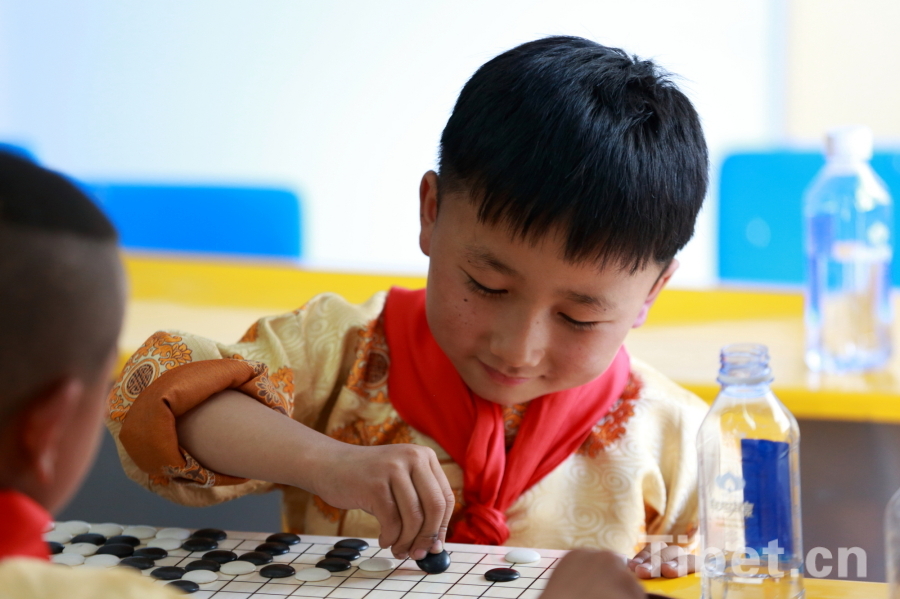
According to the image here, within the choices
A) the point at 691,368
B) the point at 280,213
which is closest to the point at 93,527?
the point at 691,368

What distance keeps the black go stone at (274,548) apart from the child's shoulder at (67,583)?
0.34 metres

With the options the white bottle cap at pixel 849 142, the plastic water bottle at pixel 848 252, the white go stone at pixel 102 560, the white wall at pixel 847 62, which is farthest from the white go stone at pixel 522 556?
the white wall at pixel 847 62

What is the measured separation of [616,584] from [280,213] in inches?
72.0

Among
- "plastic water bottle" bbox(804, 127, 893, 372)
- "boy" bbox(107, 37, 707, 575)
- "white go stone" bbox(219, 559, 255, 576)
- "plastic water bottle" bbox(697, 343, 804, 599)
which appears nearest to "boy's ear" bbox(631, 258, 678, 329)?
"boy" bbox(107, 37, 707, 575)

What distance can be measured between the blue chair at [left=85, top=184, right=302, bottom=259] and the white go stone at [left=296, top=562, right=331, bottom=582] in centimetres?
160

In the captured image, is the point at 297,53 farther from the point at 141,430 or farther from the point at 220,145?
the point at 141,430

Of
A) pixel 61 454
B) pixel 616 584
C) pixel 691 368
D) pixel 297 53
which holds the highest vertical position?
pixel 297 53

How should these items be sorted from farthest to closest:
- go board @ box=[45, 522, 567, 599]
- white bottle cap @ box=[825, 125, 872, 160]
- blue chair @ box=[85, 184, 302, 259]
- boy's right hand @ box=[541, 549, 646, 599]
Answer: blue chair @ box=[85, 184, 302, 259], white bottle cap @ box=[825, 125, 872, 160], go board @ box=[45, 522, 567, 599], boy's right hand @ box=[541, 549, 646, 599]

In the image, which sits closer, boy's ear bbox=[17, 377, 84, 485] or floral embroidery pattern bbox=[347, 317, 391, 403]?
boy's ear bbox=[17, 377, 84, 485]

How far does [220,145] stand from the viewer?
3922mm

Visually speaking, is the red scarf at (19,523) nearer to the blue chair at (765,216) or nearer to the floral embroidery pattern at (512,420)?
the floral embroidery pattern at (512,420)

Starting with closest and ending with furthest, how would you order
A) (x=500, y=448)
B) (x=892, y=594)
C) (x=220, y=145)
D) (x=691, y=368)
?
(x=892, y=594) → (x=500, y=448) → (x=691, y=368) → (x=220, y=145)

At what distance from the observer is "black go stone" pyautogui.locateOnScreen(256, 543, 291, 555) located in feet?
2.73

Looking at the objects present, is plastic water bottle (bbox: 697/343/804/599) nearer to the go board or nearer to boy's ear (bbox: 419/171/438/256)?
the go board
